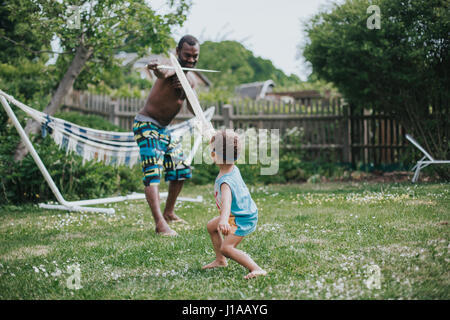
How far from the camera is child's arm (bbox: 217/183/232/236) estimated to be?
2.70 metres

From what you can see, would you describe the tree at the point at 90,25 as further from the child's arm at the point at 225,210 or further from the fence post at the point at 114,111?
the child's arm at the point at 225,210

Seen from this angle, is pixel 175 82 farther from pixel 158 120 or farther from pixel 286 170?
pixel 286 170

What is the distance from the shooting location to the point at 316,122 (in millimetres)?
10750

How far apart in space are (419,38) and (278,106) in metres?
4.31

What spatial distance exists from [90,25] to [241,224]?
551 cm

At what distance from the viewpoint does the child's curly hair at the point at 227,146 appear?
2.88m

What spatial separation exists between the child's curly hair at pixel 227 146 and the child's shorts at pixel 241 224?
1.25 feet

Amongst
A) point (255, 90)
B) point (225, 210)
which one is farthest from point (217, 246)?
point (255, 90)

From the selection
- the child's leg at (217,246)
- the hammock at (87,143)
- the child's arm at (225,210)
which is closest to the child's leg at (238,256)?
the child's arm at (225,210)

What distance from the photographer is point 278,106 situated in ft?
36.7

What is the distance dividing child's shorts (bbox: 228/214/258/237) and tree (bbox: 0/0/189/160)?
16.8 feet

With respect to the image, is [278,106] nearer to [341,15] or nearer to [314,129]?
[314,129]
